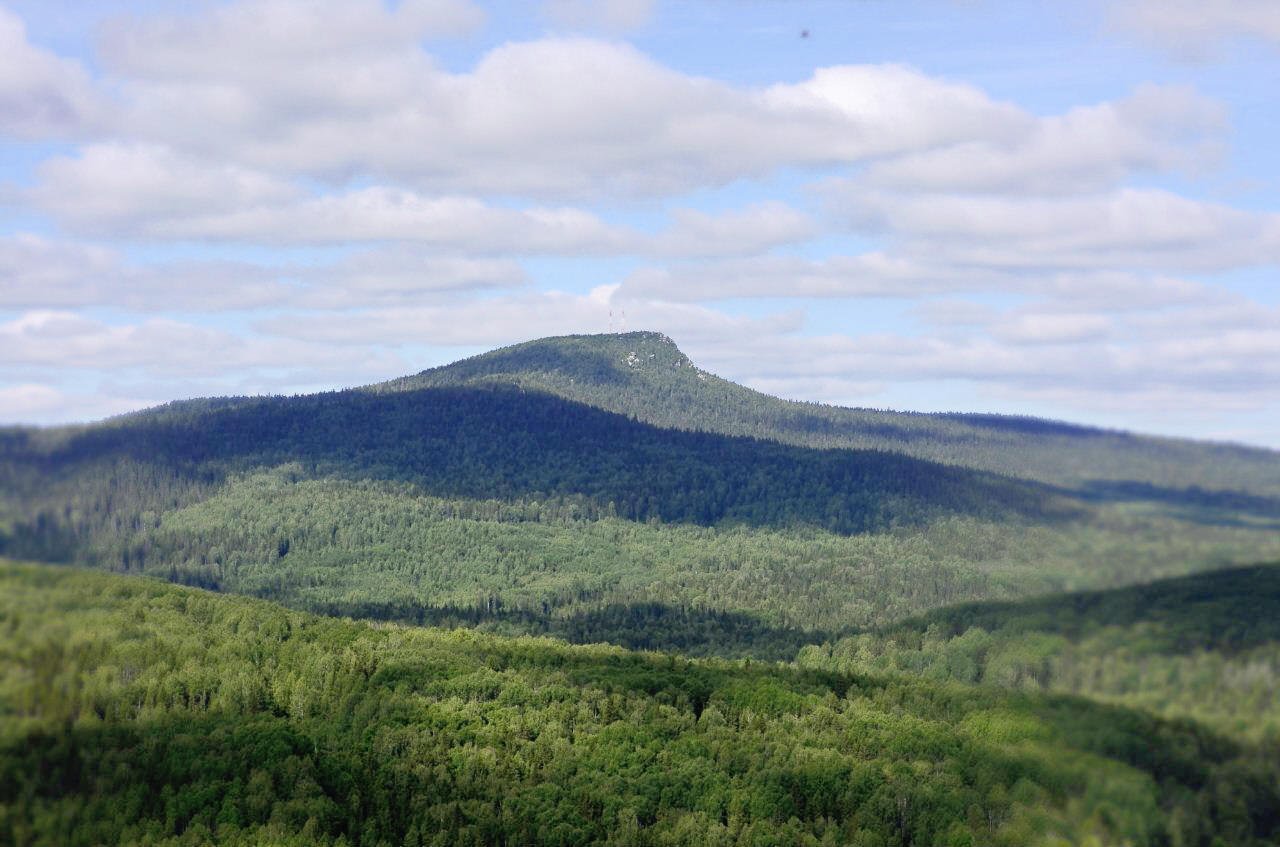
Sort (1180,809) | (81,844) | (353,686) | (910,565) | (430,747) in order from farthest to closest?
(910,565) < (353,686) < (430,747) < (81,844) < (1180,809)

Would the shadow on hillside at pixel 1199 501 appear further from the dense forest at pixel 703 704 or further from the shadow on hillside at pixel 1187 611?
the shadow on hillside at pixel 1187 611

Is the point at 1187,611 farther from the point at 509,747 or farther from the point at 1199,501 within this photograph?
the point at 509,747

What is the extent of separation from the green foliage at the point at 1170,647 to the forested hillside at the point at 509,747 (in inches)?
28.7

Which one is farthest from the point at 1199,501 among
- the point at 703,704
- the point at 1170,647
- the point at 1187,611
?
the point at 703,704

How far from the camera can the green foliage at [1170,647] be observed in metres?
31.5

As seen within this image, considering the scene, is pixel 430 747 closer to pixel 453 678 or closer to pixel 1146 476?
pixel 453 678

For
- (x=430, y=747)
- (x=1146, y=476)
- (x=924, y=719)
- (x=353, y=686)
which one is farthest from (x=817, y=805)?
(x=1146, y=476)

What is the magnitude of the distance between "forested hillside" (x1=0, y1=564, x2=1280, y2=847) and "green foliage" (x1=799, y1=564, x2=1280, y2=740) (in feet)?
2.39

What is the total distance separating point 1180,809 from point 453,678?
291ft

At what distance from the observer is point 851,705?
4190 inches

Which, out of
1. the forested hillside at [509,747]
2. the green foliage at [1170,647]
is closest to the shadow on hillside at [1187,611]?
the green foliage at [1170,647]

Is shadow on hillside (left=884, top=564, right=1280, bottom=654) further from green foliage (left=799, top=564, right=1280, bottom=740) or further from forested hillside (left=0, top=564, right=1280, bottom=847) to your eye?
forested hillside (left=0, top=564, right=1280, bottom=847)

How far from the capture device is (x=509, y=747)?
97.1 metres

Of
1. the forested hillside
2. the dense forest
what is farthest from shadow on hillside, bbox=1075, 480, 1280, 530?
the forested hillside
